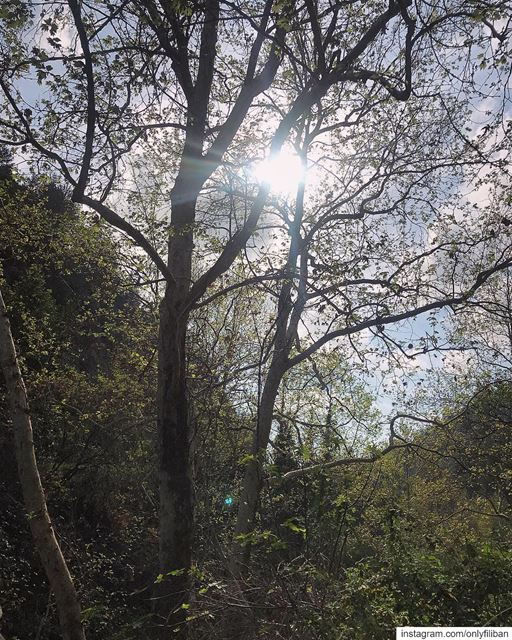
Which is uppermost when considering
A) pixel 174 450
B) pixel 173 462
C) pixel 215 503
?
pixel 174 450

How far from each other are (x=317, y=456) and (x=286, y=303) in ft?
8.04

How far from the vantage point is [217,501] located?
29.2ft

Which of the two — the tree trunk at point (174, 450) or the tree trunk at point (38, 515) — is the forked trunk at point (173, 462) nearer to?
the tree trunk at point (174, 450)

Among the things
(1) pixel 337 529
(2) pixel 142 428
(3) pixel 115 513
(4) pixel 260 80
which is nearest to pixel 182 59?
(4) pixel 260 80

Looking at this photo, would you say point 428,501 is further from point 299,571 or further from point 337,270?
point 299,571

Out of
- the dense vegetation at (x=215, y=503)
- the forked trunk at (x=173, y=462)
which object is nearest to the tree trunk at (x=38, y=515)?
the dense vegetation at (x=215, y=503)

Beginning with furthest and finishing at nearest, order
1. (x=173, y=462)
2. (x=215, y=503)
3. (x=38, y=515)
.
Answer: (x=215, y=503) → (x=173, y=462) → (x=38, y=515)

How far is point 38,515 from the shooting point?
16.6 feet

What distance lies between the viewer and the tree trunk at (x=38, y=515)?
5055 millimetres

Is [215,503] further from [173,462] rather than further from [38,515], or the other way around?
[38,515]

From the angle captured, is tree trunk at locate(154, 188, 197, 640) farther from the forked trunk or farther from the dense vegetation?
the dense vegetation

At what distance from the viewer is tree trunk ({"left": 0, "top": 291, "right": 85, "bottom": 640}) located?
16.6ft

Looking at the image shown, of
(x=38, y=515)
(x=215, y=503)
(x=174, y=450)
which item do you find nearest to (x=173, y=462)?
(x=174, y=450)

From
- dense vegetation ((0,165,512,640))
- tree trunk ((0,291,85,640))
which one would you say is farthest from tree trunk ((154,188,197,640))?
tree trunk ((0,291,85,640))
